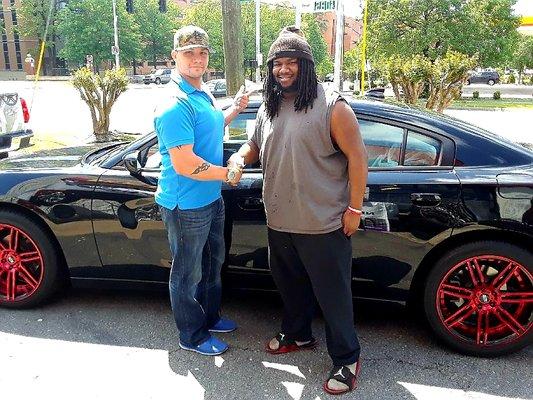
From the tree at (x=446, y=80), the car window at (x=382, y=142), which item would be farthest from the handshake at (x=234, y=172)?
the tree at (x=446, y=80)

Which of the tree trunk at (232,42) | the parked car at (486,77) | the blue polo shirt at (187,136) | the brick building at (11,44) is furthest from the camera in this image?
the brick building at (11,44)

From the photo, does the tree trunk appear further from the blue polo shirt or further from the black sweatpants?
the black sweatpants

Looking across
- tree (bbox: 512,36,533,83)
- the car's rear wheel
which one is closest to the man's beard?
the car's rear wheel

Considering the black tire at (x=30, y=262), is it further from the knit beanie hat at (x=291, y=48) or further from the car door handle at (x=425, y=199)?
the car door handle at (x=425, y=199)

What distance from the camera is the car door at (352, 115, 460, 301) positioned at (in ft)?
8.84

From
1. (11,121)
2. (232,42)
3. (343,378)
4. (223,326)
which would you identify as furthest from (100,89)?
(343,378)

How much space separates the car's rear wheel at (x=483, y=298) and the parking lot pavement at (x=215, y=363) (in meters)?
0.13

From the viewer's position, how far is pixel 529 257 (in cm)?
266

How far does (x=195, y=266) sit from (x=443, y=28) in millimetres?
29337

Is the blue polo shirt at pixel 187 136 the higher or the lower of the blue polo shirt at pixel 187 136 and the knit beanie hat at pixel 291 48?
the lower

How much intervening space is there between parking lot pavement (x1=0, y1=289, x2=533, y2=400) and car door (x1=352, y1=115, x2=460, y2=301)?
239 millimetres

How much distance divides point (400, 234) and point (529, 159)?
844mm

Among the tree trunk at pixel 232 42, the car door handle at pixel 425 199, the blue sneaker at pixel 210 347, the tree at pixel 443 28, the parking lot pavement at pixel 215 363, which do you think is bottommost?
the parking lot pavement at pixel 215 363

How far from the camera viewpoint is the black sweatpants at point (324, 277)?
239cm
